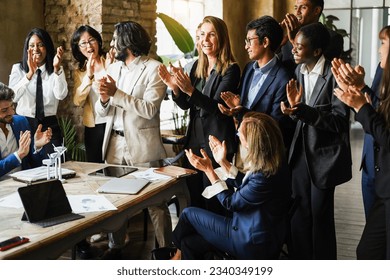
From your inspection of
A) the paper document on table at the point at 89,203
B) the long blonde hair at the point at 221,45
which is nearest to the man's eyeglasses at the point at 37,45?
the long blonde hair at the point at 221,45

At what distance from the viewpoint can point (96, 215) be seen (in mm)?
2279

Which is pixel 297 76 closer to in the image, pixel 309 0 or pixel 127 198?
pixel 309 0

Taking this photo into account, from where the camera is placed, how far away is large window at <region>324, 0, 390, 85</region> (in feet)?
29.1

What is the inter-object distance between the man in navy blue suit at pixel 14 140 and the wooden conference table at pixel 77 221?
134 millimetres

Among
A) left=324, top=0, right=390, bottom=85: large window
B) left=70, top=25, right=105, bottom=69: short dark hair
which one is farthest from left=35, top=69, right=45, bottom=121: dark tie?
left=324, top=0, right=390, bottom=85: large window

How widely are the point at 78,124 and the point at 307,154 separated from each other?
8.22 ft

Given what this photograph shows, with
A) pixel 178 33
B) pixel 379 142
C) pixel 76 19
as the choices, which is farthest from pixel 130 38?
pixel 178 33

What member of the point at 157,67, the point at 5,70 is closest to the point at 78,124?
the point at 5,70

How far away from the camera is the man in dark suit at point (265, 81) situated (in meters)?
3.17

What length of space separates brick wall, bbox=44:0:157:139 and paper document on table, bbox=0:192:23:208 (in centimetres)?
228

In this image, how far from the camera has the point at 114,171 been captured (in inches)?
121

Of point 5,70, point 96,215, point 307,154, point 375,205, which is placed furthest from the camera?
point 5,70

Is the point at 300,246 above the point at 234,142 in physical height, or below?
below

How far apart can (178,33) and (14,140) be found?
109 inches
